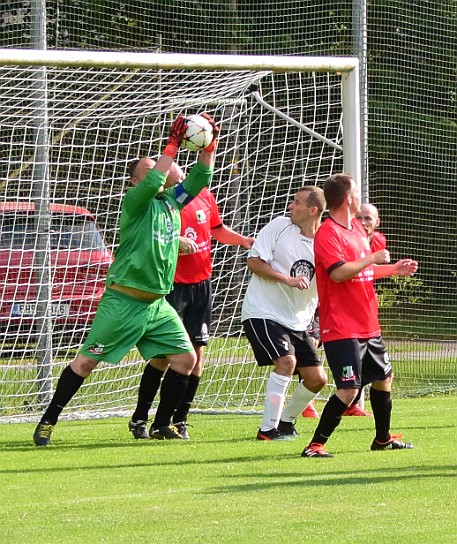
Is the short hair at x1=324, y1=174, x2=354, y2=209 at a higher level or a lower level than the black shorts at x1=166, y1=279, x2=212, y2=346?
higher

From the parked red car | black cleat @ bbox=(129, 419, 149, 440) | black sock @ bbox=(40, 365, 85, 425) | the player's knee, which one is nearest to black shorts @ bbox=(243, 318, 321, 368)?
the player's knee

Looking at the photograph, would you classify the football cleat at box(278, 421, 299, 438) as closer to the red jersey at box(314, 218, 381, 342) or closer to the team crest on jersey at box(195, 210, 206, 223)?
the red jersey at box(314, 218, 381, 342)

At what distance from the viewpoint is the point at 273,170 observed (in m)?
12.9

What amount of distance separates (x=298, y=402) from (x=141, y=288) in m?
1.57

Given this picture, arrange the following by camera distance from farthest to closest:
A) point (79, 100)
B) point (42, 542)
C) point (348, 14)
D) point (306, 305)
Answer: point (348, 14) → point (79, 100) → point (306, 305) → point (42, 542)

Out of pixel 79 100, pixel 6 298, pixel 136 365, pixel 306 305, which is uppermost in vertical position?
pixel 79 100

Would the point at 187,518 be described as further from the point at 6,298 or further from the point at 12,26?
the point at 12,26

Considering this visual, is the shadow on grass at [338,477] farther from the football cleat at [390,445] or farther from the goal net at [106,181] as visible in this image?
the goal net at [106,181]

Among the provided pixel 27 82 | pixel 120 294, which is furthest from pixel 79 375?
pixel 27 82

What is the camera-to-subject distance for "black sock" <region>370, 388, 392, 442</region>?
8625 mm

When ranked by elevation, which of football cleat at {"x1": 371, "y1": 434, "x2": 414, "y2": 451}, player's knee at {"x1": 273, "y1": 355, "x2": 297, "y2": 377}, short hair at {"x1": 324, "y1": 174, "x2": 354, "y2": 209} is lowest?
football cleat at {"x1": 371, "y1": 434, "x2": 414, "y2": 451}

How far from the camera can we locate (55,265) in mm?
12000

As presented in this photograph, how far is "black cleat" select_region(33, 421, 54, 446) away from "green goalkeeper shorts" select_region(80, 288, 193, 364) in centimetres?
59

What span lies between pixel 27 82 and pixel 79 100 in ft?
1.58
